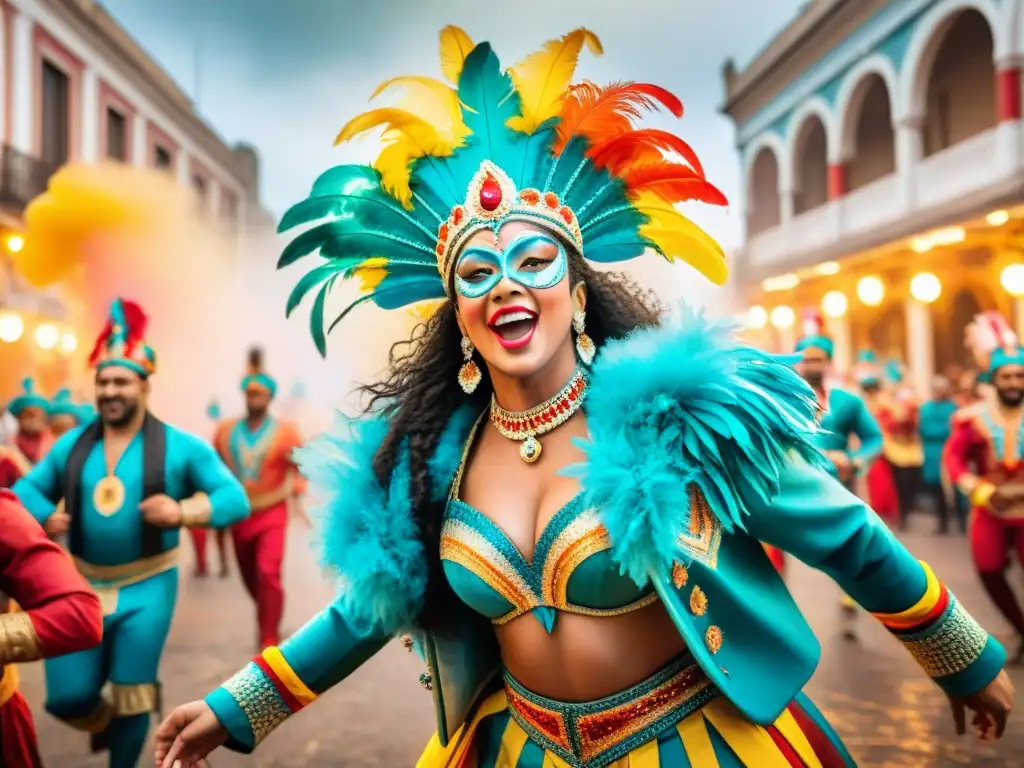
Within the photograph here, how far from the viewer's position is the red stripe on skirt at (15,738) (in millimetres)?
2545

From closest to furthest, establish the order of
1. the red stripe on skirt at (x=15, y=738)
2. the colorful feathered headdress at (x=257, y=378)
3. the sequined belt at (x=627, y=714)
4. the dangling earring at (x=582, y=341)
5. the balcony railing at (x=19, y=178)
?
1. the sequined belt at (x=627, y=714)
2. the dangling earring at (x=582, y=341)
3. the red stripe on skirt at (x=15, y=738)
4. the colorful feathered headdress at (x=257, y=378)
5. the balcony railing at (x=19, y=178)

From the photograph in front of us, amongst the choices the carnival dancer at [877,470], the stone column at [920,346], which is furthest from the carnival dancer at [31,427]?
the stone column at [920,346]

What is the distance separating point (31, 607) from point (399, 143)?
145cm

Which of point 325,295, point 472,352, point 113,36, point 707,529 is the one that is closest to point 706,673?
point 707,529

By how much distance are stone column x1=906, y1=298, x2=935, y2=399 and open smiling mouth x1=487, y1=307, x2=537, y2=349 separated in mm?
14104

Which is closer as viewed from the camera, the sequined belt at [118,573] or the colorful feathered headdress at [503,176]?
the colorful feathered headdress at [503,176]

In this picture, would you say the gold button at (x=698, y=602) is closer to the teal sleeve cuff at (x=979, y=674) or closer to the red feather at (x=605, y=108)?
the teal sleeve cuff at (x=979, y=674)

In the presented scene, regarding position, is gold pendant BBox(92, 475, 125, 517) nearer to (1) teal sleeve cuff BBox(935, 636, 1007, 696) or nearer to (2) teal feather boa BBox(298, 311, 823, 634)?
(2) teal feather boa BBox(298, 311, 823, 634)

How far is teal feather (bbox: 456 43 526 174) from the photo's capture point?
7.34 ft

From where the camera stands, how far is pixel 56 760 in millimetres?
4680

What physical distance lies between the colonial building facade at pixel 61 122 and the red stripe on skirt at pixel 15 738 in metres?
6.62

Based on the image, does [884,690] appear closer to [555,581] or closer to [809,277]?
[555,581]

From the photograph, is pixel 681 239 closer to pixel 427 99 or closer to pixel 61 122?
pixel 427 99

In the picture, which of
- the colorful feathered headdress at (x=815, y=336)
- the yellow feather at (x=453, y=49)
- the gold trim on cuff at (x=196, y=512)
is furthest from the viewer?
the colorful feathered headdress at (x=815, y=336)
